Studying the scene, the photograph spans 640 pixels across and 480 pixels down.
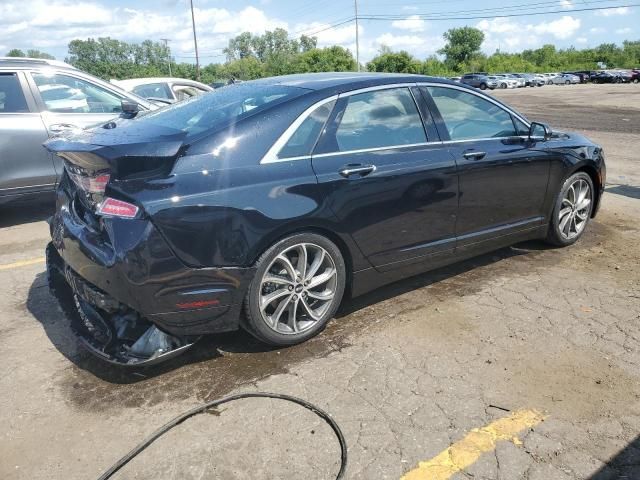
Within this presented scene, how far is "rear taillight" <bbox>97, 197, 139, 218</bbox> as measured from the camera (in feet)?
9.12

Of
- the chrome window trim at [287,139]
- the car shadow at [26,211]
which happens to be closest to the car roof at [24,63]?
the car shadow at [26,211]

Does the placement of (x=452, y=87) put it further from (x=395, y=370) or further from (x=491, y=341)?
(x=395, y=370)

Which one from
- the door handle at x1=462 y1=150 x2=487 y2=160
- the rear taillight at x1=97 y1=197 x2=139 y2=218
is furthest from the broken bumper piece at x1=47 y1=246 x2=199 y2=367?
the door handle at x1=462 y1=150 x2=487 y2=160

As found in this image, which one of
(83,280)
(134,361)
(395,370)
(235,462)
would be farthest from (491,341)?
(83,280)

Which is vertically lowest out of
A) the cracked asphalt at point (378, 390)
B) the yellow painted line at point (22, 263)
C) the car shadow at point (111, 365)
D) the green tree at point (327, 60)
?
the cracked asphalt at point (378, 390)

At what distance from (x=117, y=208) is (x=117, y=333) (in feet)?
2.30

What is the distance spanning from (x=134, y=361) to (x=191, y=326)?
0.34m

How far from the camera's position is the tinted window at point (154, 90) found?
10102 millimetres

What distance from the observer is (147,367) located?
312 cm

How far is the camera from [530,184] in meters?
4.49

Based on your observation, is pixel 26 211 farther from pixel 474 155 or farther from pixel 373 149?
pixel 474 155

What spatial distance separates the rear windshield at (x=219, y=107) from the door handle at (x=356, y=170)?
56cm

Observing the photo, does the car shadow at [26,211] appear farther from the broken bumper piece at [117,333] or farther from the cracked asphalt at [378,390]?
the broken bumper piece at [117,333]

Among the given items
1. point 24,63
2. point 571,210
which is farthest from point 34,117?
point 571,210
